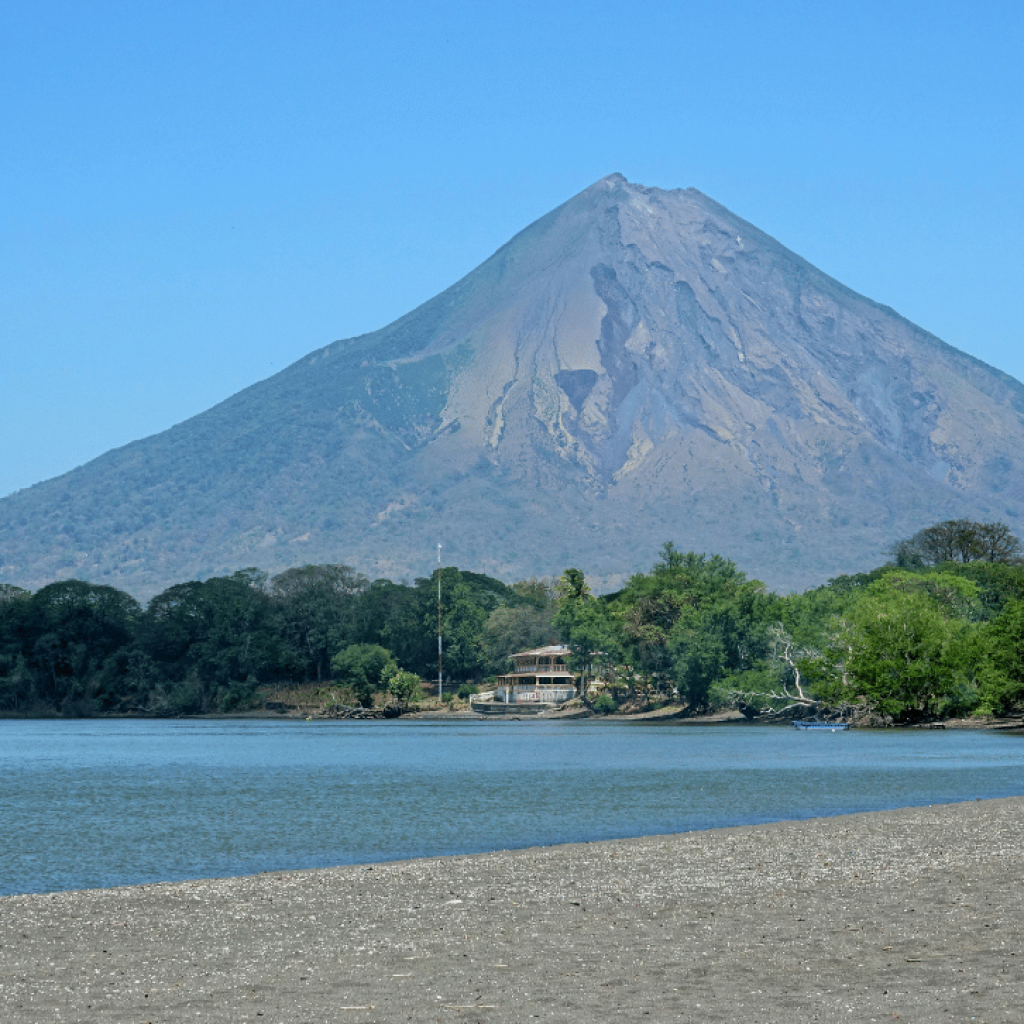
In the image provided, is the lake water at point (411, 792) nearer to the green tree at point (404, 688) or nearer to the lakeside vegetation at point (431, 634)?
the lakeside vegetation at point (431, 634)

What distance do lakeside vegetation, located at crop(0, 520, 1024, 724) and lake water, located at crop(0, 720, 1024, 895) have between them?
Result: 21528 mm

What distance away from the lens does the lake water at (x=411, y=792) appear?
3059cm

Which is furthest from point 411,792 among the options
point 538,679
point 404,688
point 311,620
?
point 311,620

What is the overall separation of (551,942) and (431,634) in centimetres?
14256

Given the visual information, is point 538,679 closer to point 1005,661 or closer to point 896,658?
point 896,658

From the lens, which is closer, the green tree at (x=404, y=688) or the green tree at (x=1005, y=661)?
the green tree at (x=1005, y=661)

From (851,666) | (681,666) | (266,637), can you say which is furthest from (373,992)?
(266,637)

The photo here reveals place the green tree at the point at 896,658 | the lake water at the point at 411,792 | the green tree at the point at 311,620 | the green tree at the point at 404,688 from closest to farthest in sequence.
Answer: the lake water at the point at 411,792
the green tree at the point at 896,658
the green tree at the point at 404,688
the green tree at the point at 311,620

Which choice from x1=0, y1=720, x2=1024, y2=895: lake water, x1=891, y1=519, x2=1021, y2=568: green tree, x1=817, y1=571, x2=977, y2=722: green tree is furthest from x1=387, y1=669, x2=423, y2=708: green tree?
x1=817, y1=571, x2=977, y2=722: green tree

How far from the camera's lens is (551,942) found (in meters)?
16.7

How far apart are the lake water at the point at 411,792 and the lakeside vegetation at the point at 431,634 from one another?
21528 millimetres

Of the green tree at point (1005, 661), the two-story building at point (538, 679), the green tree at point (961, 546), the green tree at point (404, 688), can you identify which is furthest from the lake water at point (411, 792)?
the green tree at point (961, 546)

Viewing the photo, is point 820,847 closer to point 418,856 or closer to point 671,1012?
point 418,856

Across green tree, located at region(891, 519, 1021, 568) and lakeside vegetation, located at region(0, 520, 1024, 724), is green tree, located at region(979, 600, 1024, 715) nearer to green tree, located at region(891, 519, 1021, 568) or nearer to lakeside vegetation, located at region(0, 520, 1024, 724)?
lakeside vegetation, located at region(0, 520, 1024, 724)
